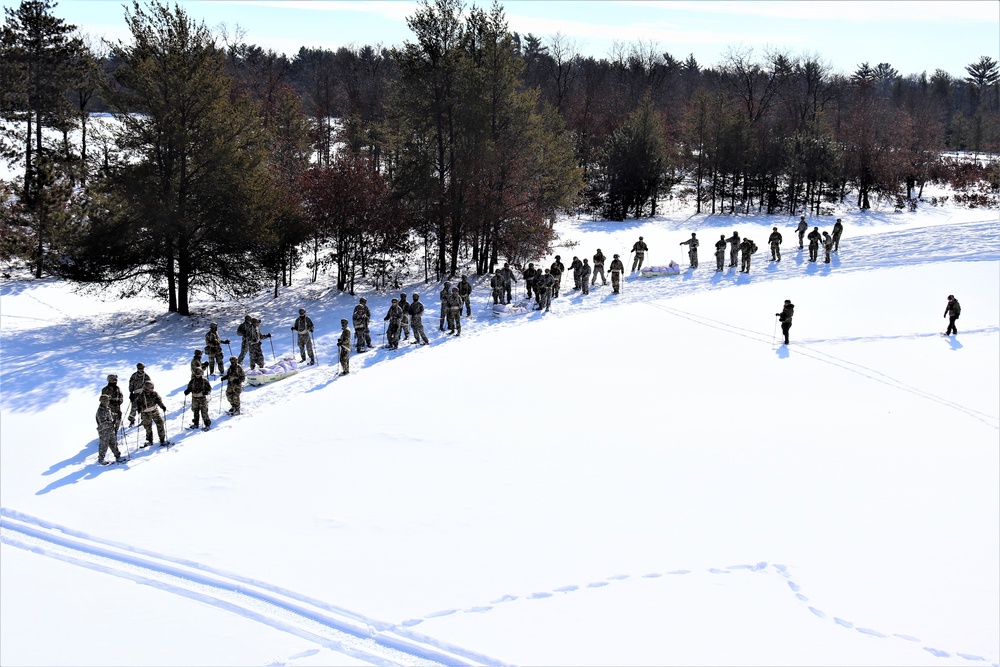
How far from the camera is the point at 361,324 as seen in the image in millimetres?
20719

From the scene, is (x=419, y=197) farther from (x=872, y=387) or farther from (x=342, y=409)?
(x=872, y=387)

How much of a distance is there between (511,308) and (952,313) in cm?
1237

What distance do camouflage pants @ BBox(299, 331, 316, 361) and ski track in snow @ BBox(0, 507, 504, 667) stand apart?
27.8 feet

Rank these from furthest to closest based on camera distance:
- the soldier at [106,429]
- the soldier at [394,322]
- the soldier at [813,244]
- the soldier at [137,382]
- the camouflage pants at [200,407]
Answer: the soldier at [813,244] → the soldier at [394,322] → the camouflage pants at [200,407] → the soldier at [137,382] → the soldier at [106,429]

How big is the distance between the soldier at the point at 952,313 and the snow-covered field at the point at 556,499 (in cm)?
38

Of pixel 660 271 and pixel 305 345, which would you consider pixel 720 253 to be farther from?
pixel 305 345

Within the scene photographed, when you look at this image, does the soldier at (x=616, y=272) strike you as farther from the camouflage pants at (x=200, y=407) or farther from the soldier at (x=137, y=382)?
the soldier at (x=137, y=382)

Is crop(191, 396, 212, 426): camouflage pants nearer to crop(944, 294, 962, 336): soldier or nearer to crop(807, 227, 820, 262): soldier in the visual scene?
crop(944, 294, 962, 336): soldier

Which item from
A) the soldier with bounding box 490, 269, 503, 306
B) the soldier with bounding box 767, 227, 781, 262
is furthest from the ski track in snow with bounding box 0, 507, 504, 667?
the soldier with bounding box 767, 227, 781, 262

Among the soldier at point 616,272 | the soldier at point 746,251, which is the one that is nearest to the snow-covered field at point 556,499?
the soldier at point 616,272

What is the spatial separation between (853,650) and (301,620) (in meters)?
6.73

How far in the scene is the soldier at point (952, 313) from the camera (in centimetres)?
2166

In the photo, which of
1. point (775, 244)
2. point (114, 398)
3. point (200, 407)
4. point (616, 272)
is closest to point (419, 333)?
point (200, 407)

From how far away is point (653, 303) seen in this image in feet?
83.5
